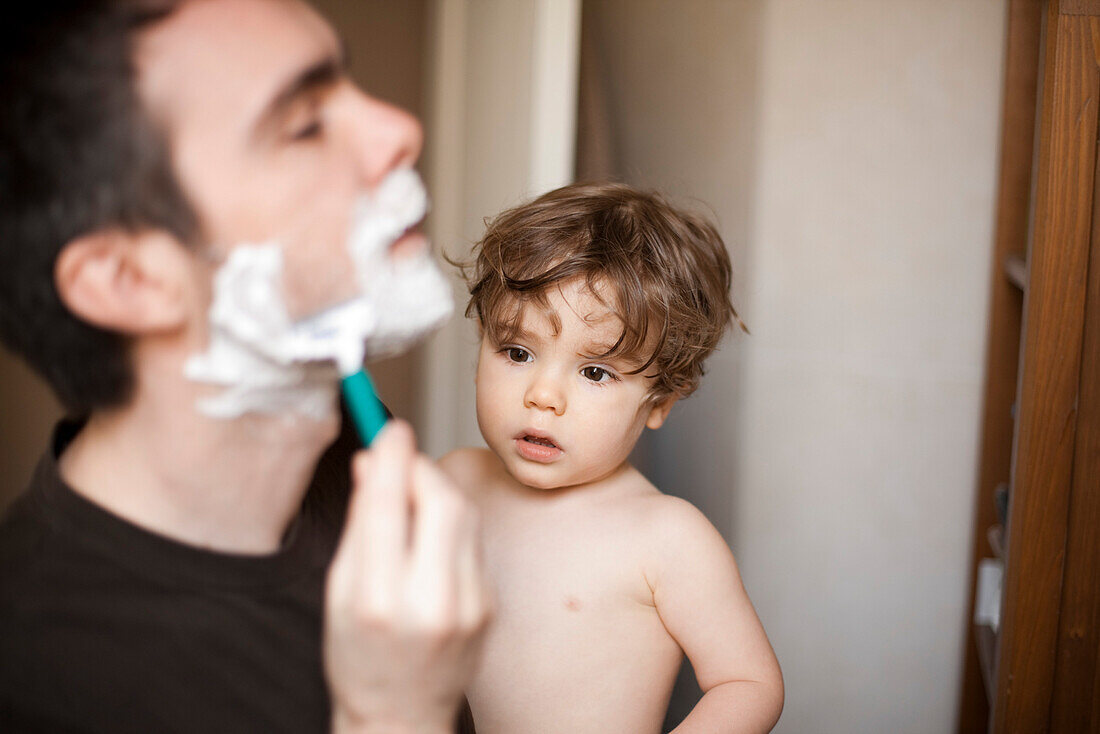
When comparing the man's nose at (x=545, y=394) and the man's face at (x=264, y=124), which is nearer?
the man's face at (x=264, y=124)

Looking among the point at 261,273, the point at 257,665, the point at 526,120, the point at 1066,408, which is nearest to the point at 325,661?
the point at 257,665

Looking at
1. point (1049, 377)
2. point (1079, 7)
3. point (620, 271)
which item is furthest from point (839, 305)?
point (620, 271)

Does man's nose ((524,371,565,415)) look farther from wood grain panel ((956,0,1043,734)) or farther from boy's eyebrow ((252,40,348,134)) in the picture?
wood grain panel ((956,0,1043,734))

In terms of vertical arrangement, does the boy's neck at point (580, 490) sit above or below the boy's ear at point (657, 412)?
below

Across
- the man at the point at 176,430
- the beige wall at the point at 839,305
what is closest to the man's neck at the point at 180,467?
the man at the point at 176,430

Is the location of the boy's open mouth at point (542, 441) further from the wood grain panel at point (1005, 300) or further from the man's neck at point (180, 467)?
the wood grain panel at point (1005, 300)

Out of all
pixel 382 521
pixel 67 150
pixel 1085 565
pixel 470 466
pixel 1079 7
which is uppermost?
pixel 1079 7

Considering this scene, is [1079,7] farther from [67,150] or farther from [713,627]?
[67,150]

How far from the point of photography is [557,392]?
687mm

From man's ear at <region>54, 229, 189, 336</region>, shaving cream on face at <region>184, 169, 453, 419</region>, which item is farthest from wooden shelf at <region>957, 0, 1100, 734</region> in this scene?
man's ear at <region>54, 229, 189, 336</region>

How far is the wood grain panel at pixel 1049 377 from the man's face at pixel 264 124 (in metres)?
0.66

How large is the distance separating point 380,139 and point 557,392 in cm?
28

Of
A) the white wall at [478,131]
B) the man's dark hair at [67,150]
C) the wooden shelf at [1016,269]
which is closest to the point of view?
the man's dark hair at [67,150]

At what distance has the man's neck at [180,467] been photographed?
0.42 metres
